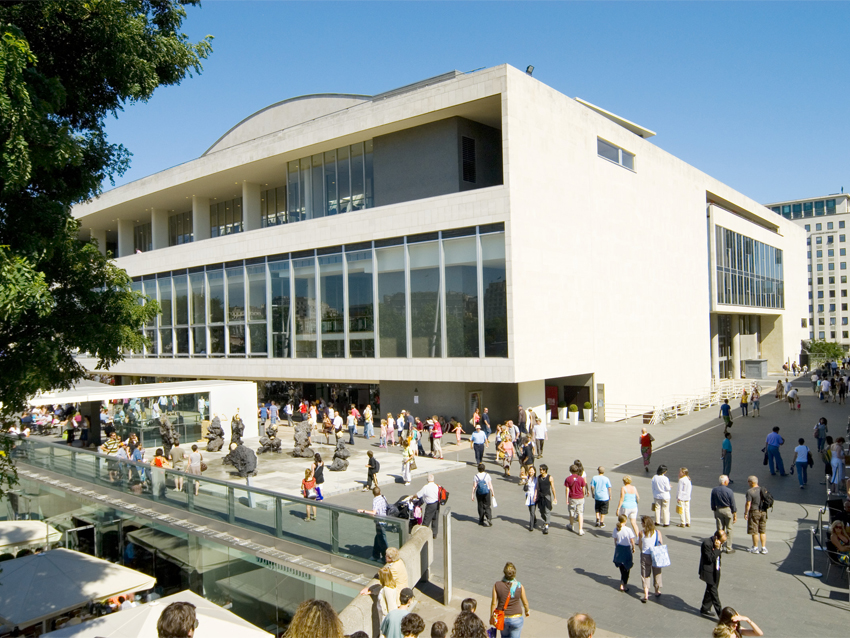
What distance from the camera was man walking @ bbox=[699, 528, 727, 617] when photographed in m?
9.47

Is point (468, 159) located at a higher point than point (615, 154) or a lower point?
lower

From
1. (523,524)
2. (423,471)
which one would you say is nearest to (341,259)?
(423,471)

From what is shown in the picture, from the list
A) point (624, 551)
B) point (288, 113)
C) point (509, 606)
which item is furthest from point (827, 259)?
point (509, 606)

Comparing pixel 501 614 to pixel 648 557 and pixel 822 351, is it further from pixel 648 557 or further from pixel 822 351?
pixel 822 351

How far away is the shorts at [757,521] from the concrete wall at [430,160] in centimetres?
2052

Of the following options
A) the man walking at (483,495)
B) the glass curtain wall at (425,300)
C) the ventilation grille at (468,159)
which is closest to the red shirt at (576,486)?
the man walking at (483,495)

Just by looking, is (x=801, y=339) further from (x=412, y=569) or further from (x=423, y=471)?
(x=412, y=569)

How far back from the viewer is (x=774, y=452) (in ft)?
61.9

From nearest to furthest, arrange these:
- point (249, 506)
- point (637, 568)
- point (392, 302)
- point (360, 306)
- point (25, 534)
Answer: point (637, 568) → point (249, 506) → point (25, 534) → point (392, 302) → point (360, 306)

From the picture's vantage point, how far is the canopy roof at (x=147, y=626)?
8242mm

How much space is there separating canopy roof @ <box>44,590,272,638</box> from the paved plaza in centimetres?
370

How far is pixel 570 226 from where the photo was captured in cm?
3123

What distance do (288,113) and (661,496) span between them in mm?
34954

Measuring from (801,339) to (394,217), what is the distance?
63.6 metres
